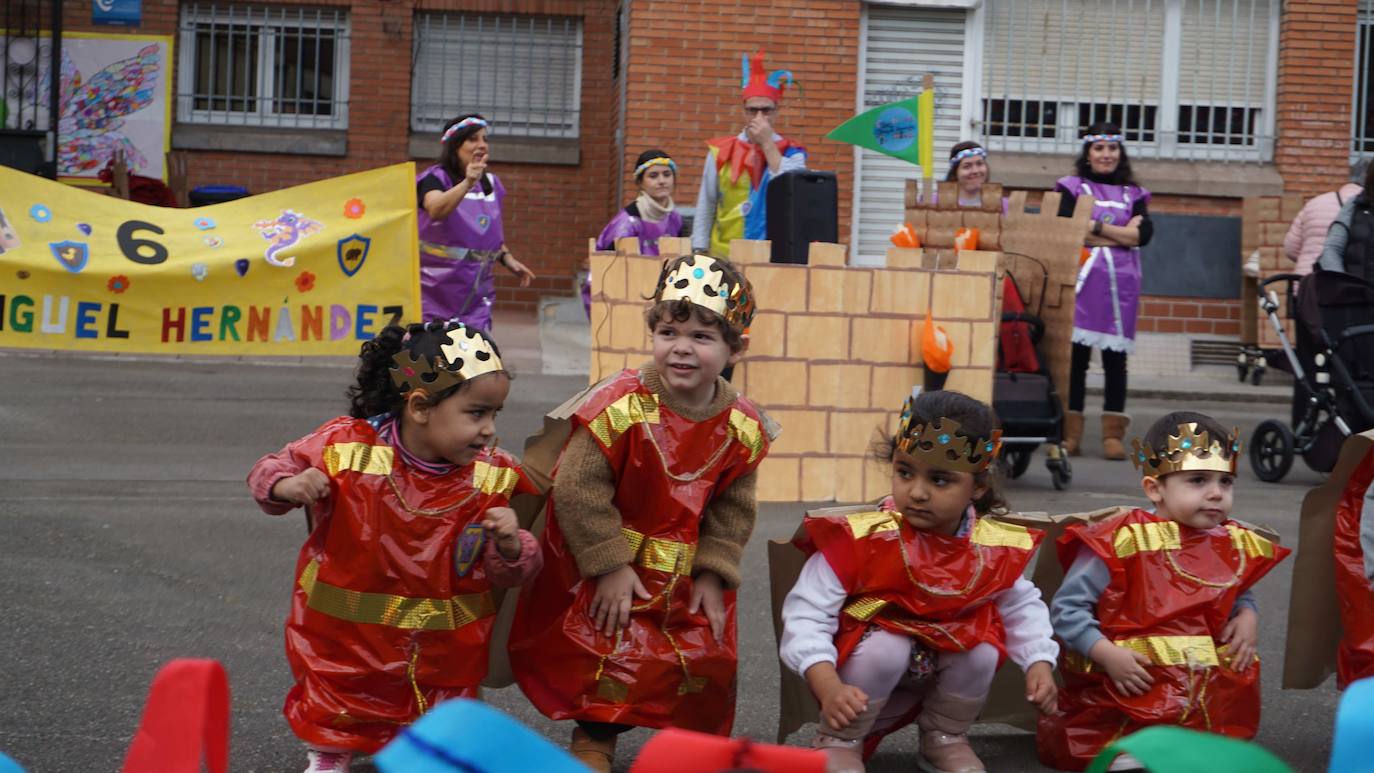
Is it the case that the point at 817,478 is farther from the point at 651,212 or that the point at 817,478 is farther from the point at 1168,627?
the point at 1168,627

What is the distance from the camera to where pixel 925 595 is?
12.9 ft

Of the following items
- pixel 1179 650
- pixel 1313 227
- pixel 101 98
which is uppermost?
pixel 101 98

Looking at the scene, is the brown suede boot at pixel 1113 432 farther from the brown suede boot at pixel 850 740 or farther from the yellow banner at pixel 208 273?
the brown suede boot at pixel 850 740

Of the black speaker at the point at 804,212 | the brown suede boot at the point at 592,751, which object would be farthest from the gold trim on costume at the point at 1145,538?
the black speaker at the point at 804,212

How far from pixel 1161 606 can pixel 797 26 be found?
1154 centimetres

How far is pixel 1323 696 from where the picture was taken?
503 cm

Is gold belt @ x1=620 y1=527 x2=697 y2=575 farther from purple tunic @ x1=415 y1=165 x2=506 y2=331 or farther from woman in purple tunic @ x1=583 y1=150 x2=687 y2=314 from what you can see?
woman in purple tunic @ x1=583 y1=150 x2=687 y2=314

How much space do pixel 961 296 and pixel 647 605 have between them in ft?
13.6

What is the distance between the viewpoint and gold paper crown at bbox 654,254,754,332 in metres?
4.02

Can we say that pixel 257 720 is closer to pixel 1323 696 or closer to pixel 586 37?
pixel 1323 696

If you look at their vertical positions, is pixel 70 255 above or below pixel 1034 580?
above

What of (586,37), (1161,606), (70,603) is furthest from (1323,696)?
(586,37)

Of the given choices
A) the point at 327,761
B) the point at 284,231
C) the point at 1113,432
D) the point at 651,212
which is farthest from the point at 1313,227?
the point at 327,761

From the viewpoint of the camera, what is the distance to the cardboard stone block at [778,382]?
7.62 metres
